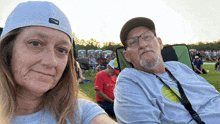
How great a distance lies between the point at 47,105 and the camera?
3.54ft

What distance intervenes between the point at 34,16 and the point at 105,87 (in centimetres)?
376

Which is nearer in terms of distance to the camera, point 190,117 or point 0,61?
point 0,61

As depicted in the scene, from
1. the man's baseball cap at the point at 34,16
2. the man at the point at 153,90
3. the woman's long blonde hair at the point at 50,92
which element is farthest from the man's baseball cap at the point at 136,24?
the man's baseball cap at the point at 34,16

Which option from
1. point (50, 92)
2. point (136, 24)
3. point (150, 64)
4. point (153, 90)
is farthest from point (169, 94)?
point (50, 92)

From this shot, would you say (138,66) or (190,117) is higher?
(138,66)

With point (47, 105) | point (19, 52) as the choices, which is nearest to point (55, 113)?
point (47, 105)

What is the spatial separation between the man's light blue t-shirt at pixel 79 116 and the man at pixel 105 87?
3.13 meters

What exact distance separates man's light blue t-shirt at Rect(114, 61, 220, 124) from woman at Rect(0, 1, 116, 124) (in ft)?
2.27

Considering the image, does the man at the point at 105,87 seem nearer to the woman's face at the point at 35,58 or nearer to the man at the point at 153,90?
the man at the point at 153,90

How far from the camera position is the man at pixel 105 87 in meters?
4.23

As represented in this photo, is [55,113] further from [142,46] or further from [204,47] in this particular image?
[204,47]

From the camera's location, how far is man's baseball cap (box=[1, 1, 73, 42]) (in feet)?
2.96

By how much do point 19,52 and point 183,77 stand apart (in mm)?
2211

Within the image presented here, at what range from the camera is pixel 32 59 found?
2.91 feet
